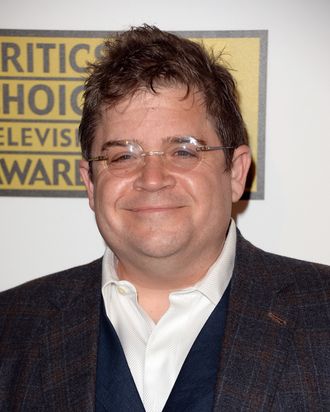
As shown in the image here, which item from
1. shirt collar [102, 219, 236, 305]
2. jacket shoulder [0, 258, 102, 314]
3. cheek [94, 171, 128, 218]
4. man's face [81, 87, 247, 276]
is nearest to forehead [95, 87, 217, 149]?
man's face [81, 87, 247, 276]

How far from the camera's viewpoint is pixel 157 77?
5.07 feet

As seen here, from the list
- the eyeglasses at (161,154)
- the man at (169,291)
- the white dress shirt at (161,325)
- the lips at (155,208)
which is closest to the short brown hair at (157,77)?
the man at (169,291)

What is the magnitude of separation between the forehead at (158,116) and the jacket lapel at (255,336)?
0.39m

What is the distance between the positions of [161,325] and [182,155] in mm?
433

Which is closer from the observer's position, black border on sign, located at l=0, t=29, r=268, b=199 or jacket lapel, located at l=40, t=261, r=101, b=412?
jacket lapel, located at l=40, t=261, r=101, b=412

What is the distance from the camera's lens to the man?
1441mm

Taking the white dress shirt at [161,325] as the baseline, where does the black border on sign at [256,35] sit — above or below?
above

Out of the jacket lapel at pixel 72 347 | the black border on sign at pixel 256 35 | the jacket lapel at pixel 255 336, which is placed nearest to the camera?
the jacket lapel at pixel 255 336

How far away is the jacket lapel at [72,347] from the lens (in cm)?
150

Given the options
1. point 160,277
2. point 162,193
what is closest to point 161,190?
point 162,193

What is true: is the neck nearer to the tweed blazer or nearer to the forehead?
the tweed blazer

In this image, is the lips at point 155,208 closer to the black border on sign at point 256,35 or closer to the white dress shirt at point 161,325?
the white dress shirt at point 161,325

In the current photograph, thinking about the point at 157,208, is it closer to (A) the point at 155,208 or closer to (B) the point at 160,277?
(A) the point at 155,208

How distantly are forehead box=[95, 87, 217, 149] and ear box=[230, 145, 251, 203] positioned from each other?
156 millimetres
